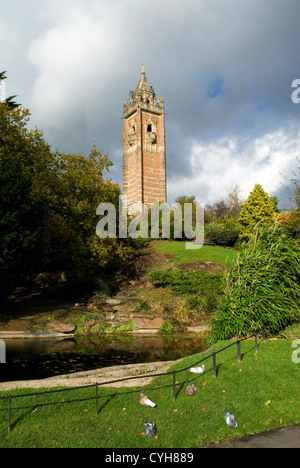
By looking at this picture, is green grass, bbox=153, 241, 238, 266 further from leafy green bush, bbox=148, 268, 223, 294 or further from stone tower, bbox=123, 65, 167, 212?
stone tower, bbox=123, 65, 167, 212

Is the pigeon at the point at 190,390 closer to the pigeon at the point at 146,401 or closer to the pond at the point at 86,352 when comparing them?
the pigeon at the point at 146,401

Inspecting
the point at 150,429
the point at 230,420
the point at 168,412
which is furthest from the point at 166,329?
the point at 150,429

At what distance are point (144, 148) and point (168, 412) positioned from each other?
161ft

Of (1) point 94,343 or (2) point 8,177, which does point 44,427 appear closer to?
(1) point 94,343

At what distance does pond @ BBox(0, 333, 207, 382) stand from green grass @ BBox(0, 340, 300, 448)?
3383 mm

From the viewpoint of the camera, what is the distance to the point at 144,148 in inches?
2101

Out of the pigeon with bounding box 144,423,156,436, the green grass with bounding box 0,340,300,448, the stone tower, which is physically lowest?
the green grass with bounding box 0,340,300,448

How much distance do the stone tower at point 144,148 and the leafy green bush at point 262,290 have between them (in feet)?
121

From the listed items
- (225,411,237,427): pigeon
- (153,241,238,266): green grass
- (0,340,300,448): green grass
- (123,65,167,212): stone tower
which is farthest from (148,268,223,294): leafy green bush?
(123,65,167,212): stone tower

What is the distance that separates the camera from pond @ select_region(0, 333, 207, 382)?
12281mm

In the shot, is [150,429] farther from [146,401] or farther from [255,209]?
[255,209]

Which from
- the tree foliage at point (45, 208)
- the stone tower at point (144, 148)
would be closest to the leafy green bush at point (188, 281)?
the tree foliage at point (45, 208)

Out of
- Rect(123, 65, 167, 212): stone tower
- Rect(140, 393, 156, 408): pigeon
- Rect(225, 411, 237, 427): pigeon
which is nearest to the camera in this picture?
Rect(225, 411, 237, 427): pigeon

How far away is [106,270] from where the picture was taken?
3100cm
